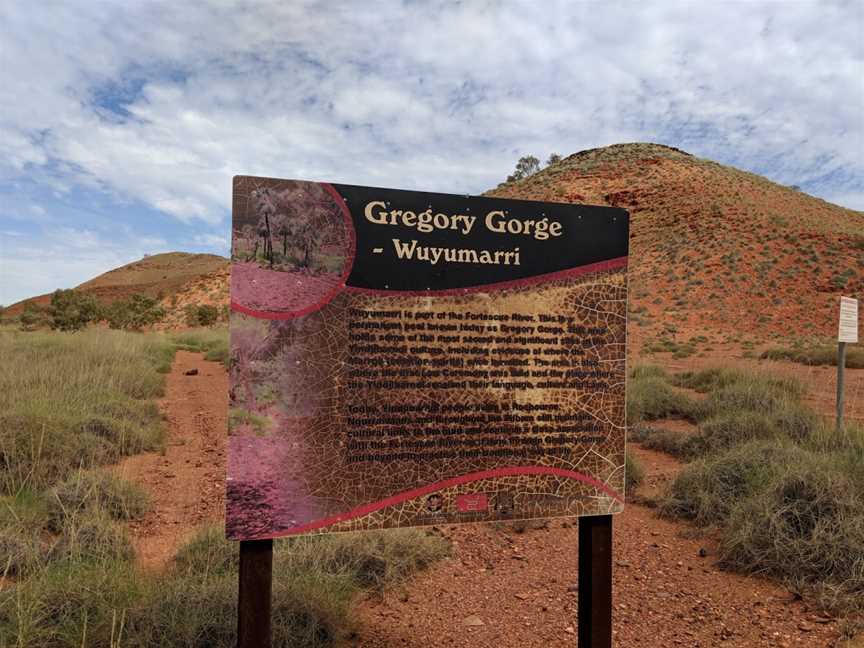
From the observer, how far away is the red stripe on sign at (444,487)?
2229 millimetres

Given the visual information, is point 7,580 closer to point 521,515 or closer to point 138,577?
point 138,577

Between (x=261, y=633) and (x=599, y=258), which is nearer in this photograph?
(x=261, y=633)

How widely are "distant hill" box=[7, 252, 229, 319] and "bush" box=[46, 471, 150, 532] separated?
47.7 meters

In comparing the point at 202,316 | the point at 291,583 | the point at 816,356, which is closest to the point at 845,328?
the point at 291,583

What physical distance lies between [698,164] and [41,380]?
176 ft

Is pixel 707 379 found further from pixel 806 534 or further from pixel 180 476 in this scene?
pixel 180 476

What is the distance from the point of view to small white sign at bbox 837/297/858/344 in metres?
7.57

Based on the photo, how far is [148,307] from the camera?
38594 mm

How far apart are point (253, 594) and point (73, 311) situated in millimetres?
29519

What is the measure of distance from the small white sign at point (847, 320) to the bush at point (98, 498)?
839 centimetres

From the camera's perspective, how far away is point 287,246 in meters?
2.21

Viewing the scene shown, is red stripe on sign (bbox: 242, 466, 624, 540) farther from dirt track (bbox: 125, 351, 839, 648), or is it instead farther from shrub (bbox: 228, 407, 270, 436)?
dirt track (bbox: 125, 351, 839, 648)

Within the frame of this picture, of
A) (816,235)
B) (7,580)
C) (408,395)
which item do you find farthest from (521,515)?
(816,235)

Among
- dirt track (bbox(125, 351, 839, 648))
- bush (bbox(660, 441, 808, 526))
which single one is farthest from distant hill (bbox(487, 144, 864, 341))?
dirt track (bbox(125, 351, 839, 648))
